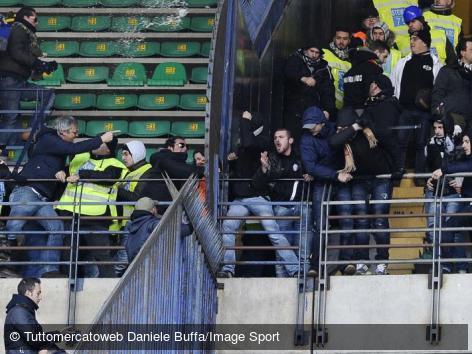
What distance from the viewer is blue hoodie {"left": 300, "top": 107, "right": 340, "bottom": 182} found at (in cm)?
1902

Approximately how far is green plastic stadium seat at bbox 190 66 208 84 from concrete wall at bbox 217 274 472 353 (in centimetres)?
438

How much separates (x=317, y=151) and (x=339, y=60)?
308cm

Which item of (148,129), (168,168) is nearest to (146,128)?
(148,129)

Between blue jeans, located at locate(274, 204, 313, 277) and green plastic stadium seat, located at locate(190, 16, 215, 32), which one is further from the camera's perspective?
green plastic stadium seat, located at locate(190, 16, 215, 32)

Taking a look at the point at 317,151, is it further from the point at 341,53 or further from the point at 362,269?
the point at 341,53

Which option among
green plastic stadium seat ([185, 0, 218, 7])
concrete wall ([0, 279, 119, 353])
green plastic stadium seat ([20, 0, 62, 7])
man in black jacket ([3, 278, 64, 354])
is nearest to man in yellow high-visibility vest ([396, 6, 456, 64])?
green plastic stadium seat ([185, 0, 218, 7])

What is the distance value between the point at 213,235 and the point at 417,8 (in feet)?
17.7

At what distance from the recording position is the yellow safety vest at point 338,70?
Result: 21734 mm

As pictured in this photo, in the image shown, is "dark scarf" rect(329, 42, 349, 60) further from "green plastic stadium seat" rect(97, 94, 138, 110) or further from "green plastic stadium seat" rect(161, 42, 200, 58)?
"green plastic stadium seat" rect(97, 94, 138, 110)

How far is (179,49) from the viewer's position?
920 inches

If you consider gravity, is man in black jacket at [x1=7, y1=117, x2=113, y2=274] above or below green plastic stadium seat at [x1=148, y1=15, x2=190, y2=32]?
below

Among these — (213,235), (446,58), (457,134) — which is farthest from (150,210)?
(446,58)

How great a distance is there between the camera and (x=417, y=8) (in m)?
22.2

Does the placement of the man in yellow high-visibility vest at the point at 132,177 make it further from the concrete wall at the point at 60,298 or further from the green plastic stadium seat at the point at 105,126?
the green plastic stadium seat at the point at 105,126
